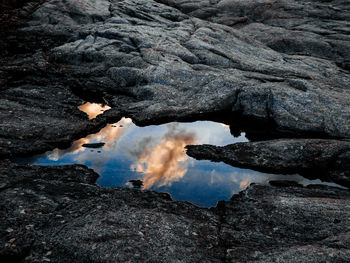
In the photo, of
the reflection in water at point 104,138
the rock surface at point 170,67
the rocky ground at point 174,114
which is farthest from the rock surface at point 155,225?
the rock surface at point 170,67

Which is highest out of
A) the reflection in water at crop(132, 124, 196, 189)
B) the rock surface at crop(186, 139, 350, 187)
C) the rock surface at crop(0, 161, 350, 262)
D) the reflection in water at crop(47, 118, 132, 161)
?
the rock surface at crop(0, 161, 350, 262)

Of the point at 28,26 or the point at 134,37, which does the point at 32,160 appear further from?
the point at 28,26

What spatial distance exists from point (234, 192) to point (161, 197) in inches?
177

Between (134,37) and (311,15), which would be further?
(311,15)

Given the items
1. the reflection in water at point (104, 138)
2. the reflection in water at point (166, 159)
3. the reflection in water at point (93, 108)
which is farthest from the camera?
the reflection in water at point (93, 108)

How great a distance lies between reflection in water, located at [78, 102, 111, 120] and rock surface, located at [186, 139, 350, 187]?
923 centimetres

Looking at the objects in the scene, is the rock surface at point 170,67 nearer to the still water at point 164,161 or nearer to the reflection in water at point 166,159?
the still water at point 164,161

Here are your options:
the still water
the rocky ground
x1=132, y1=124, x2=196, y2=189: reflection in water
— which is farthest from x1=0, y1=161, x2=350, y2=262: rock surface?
x1=132, y1=124, x2=196, y2=189: reflection in water

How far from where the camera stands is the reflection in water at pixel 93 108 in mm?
22328

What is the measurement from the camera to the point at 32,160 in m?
15.9

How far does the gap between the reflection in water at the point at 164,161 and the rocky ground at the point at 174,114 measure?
780 mm

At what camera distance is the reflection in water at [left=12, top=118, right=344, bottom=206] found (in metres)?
15.7

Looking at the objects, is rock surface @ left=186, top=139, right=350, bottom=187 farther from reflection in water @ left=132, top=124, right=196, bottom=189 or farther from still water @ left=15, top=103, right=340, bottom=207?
reflection in water @ left=132, top=124, right=196, bottom=189

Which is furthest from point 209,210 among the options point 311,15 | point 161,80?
point 311,15
